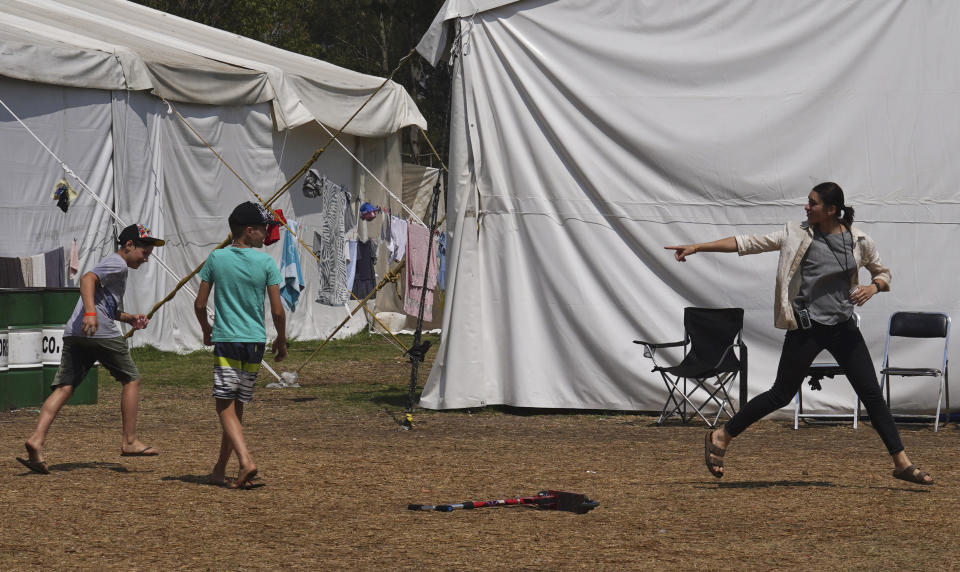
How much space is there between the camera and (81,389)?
10406mm

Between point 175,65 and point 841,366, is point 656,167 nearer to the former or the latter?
point 841,366

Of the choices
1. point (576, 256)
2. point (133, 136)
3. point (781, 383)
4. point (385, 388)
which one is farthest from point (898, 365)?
point (133, 136)

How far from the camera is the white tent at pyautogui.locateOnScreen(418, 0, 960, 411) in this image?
973 cm

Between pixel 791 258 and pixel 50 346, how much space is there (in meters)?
6.16

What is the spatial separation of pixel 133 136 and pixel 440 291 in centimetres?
577

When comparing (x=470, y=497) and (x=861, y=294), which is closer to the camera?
(x=470, y=497)

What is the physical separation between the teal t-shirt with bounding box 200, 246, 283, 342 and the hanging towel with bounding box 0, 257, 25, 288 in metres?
6.37

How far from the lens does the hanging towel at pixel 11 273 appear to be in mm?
12125

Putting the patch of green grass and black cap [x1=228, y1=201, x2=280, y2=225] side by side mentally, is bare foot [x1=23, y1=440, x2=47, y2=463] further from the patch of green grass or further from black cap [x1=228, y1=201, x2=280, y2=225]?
the patch of green grass

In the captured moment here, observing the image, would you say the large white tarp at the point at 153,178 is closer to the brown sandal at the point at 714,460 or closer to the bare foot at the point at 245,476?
the bare foot at the point at 245,476

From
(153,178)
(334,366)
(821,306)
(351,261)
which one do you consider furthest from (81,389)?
Result: (351,261)

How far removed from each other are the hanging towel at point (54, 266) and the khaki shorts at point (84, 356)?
20.5 feet

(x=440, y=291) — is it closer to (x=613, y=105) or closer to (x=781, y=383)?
(x=613, y=105)

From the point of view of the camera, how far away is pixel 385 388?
39.0 ft
